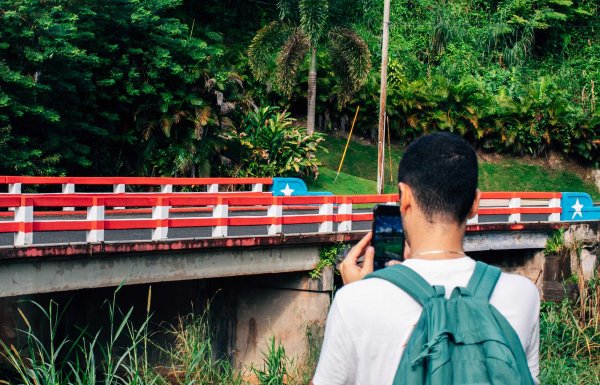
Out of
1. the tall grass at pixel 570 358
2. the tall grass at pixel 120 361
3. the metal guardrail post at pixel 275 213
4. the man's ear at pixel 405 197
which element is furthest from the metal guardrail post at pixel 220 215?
the man's ear at pixel 405 197

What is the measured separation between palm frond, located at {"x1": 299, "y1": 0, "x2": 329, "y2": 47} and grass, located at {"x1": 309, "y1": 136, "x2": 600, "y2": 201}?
17.0 ft

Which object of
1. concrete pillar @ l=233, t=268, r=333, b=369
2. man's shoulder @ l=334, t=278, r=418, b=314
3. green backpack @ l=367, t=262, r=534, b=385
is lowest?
concrete pillar @ l=233, t=268, r=333, b=369

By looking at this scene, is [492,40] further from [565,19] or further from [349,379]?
[349,379]

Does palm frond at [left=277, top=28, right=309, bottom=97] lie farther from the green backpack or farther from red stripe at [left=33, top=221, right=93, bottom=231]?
the green backpack

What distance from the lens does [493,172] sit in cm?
3669

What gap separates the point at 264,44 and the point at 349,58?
2.94 metres

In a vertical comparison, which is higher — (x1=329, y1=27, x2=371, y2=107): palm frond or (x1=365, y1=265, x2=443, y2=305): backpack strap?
(x1=329, y1=27, x2=371, y2=107): palm frond

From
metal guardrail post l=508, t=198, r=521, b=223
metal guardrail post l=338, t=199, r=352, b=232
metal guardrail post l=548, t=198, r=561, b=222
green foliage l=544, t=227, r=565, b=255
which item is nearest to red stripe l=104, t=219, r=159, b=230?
metal guardrail post l=338, t=199, r=352, b=232

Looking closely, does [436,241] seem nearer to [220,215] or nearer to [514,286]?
[514,286]

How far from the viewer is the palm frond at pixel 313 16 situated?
28.0 meters

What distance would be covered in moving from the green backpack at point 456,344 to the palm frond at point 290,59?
2646 centimetres

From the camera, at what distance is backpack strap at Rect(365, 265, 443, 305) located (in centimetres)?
217

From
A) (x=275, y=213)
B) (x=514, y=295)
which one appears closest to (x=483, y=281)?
(x=514, y=295)

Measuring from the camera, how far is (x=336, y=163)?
3366 centimetres
